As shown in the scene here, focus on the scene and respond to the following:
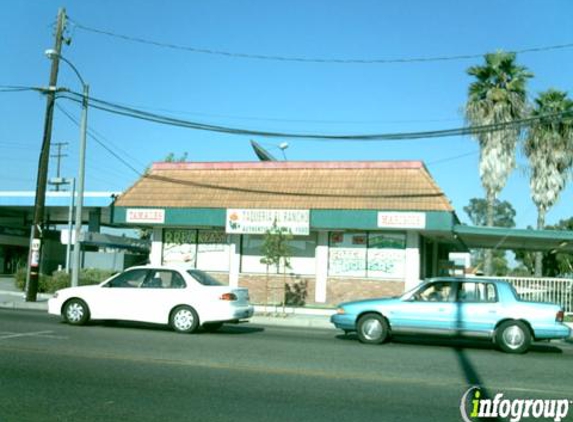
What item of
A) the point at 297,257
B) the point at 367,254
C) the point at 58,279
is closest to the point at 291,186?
the point at 297,257

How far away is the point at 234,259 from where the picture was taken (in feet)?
86.1

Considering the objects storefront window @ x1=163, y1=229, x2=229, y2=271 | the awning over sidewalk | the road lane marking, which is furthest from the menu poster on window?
the road lane marking

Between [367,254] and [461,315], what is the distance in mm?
10994

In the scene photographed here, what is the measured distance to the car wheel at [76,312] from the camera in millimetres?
15828

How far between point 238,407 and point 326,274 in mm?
17760

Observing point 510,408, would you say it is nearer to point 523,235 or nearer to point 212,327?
point 212,327

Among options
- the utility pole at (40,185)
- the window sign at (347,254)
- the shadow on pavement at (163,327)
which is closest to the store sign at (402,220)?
the window sign at (347,254)

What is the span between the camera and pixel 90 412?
7.09 meters

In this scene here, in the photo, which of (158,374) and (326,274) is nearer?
(158,374)

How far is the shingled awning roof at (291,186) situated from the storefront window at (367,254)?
5.77 ft

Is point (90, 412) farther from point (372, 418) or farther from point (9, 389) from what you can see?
point (372, 418)

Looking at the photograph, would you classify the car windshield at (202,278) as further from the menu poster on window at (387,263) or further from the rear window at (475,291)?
the menu poster on window at (387,263)

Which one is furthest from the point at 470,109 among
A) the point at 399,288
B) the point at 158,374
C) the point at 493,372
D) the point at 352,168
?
the point at 158,374

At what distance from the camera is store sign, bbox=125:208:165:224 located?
84.6 feet
